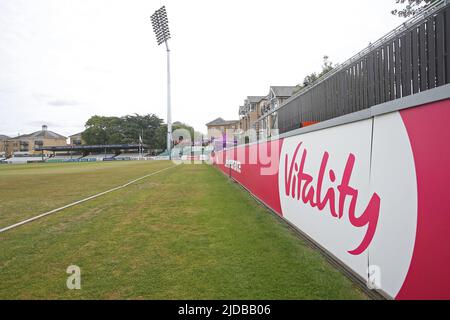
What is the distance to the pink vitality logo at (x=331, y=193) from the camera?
3.08 m

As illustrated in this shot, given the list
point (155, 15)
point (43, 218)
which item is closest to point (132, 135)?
point (155, 15)

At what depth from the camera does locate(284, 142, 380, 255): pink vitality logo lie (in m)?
3.08

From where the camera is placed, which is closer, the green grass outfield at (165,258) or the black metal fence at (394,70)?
the green grass outfield at (165,258)

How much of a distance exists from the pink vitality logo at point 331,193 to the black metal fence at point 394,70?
1.22m

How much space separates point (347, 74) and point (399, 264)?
3891mm

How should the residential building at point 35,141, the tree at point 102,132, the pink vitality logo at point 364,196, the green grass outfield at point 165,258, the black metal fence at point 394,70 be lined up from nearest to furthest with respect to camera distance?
the pink vitality logo at point 364,196, the green grass outfield at point 165,258, the black metal fence at point 394,70, the tree at point 102,132, the residential building at point 35,141

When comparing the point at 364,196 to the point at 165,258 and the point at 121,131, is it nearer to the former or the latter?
the point at 165,258

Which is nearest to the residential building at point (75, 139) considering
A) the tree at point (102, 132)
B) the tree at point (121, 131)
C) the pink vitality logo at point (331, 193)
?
the tree at point (121, 131)

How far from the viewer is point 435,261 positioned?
2195 millimetres

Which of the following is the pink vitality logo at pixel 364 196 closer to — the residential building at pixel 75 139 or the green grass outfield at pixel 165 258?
the green grass outfield at pixel 165 258

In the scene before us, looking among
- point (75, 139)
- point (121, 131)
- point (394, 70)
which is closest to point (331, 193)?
point (394, 70)

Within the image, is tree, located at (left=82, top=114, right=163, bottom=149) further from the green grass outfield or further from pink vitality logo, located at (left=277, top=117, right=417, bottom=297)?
pink vitality logo, located at (left=277, top=117, right=417, bottom=297)

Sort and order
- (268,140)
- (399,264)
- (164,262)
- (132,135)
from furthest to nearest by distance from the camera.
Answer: (132,135), (268,140), (164,262), (399,264)
